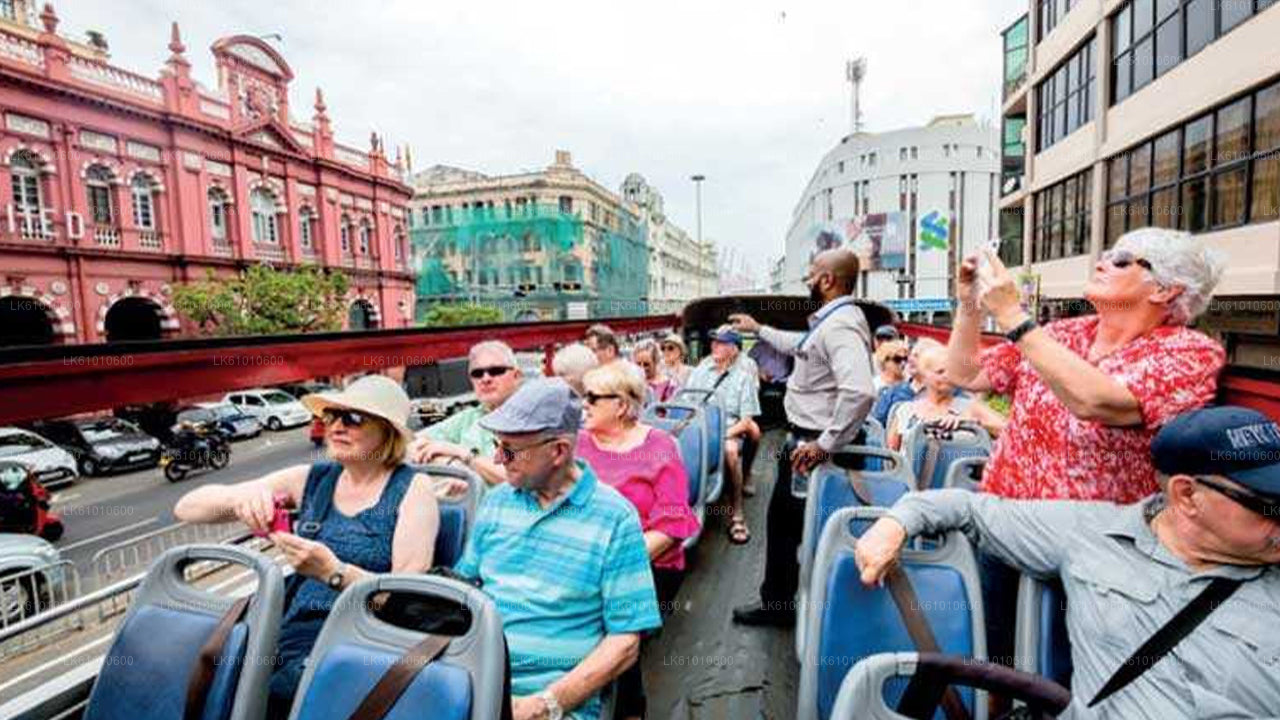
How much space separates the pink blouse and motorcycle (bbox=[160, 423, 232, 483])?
651 inches

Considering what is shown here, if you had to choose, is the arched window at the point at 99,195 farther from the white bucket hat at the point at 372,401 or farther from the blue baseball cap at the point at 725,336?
the white bucket hat at the point at 372,401

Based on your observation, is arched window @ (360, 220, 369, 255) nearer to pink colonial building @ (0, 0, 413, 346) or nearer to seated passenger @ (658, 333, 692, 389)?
pink colonial building @ (0, 0, 413, 346)

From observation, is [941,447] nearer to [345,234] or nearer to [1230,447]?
[1230,447]

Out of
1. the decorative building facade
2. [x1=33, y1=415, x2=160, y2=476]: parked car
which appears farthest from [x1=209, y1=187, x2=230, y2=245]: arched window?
the decorative building facade

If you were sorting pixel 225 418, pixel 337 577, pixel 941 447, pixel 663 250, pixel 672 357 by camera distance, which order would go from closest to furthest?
1. pixel 337 577
2. pixel 941 447
3. pixel 672 357
4. pixel 225 418
5. pixel 663 250

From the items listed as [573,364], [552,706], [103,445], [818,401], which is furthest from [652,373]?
[103,445]

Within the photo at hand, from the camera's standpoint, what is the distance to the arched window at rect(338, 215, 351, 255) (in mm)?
29438

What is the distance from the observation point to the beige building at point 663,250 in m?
78.6

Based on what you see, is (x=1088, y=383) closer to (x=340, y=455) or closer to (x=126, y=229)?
(x=340, y=455)

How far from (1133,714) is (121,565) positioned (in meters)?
11.7

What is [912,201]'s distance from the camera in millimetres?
53594

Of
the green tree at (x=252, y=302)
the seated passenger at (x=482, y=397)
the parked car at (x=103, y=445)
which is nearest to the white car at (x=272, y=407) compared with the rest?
the green tree at (x=252, y=302)

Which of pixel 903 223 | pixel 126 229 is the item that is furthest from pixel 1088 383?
pixel 903 223

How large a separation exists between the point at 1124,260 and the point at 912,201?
58.8 m
